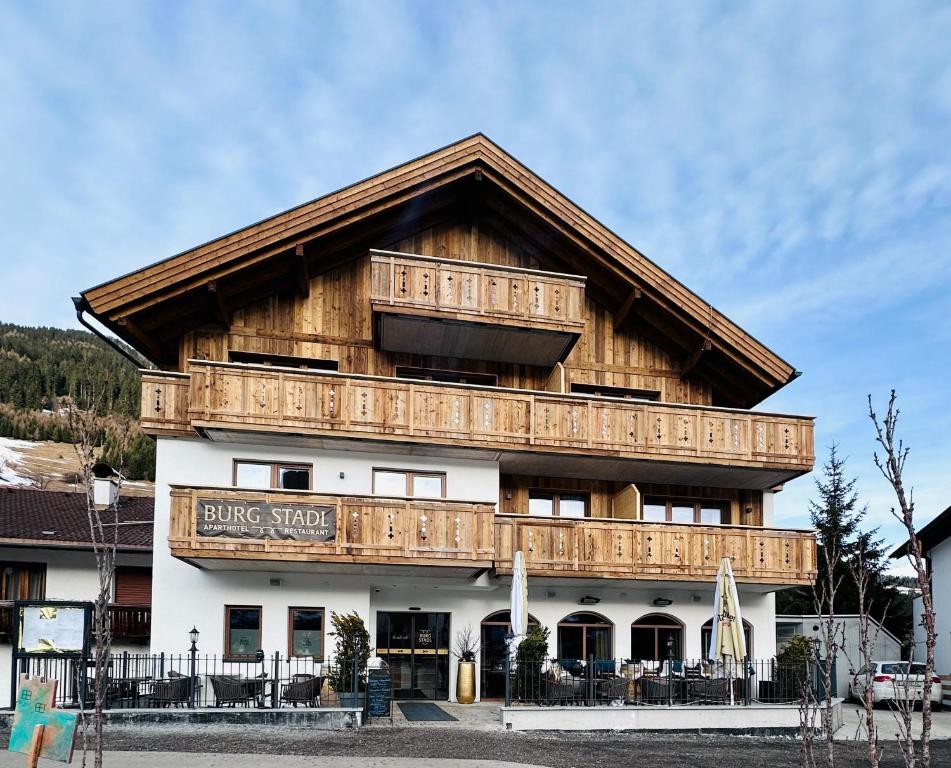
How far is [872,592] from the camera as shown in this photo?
3659cm

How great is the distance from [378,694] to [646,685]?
5.39 m

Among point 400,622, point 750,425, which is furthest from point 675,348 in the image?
point 400,622

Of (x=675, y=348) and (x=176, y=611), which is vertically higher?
(x=675, y=348)

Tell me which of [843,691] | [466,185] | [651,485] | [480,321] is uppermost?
[466,185]

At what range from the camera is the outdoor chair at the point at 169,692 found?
16.5 metres

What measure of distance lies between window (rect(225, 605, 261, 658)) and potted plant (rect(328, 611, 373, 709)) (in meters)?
2.27

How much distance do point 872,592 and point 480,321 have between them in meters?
23.1

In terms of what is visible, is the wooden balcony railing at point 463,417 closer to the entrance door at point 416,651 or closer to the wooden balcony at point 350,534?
the wooden balcony at point 350,534

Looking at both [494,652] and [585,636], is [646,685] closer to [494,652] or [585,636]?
[585,636]

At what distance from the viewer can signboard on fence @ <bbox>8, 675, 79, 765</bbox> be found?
8.63 metres

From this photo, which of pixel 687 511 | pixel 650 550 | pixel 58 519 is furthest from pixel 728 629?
pixel 58 519

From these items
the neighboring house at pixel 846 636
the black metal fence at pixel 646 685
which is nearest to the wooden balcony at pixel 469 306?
the black metal fence at pixel 646 685

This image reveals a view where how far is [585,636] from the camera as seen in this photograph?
886 inches

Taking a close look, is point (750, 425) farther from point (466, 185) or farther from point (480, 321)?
point (466, 185)
